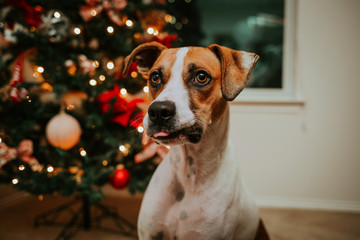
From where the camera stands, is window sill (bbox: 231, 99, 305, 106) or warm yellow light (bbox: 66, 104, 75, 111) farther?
window sill (bbox: 231, 99, 305, 106)

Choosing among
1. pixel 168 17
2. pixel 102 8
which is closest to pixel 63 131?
pixel 102 8

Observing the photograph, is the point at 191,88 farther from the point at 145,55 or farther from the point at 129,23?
the point at 129,23

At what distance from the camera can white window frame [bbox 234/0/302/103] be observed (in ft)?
8.32

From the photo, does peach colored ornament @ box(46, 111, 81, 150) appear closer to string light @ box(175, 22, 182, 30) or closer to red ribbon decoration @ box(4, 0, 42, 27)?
red ribbon decoration @ box(4, 0, 42, 27)

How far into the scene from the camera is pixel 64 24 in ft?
5.57

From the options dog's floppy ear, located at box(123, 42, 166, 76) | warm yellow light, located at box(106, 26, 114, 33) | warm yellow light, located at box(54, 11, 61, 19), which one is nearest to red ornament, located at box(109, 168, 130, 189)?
dog's floppy ear, located at box(123, 42, 166, 76)

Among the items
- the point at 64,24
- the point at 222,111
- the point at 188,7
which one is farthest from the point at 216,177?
the point at 188,7

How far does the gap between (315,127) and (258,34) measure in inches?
46.1

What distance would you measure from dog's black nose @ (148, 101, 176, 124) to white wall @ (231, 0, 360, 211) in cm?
182

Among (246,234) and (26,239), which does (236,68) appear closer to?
(246,234)

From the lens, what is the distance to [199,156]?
3.43 ft

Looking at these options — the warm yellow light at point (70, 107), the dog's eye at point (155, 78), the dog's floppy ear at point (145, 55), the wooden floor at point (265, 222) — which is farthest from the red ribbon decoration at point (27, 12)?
the wooden floor at point (265, 222)

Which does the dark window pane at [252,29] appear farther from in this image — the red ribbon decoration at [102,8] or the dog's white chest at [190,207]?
the dog's white chest at [190,207]

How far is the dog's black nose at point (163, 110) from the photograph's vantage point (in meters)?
0.86
